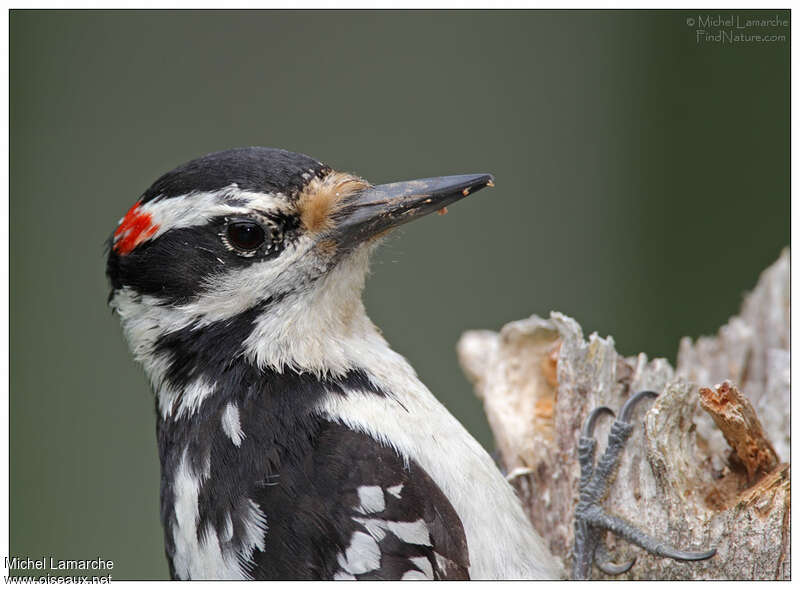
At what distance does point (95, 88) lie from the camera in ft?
17.9

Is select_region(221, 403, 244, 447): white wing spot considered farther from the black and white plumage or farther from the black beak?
the black beak

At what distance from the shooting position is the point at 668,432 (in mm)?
2465

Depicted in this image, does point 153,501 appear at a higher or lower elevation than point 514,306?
lower

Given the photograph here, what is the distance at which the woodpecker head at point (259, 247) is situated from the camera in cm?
231

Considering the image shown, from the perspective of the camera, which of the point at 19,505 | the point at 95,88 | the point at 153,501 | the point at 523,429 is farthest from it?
the point at 95,88

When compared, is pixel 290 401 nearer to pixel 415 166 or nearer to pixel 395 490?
pixel 395 490

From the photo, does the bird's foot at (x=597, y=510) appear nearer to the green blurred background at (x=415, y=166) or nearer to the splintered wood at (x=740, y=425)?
the splintered wood at (x=740, y=425)

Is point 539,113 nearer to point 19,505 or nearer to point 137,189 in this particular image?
point 137,189

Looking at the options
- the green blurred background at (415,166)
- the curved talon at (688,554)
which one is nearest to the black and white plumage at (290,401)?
the curved talon at (688,554)

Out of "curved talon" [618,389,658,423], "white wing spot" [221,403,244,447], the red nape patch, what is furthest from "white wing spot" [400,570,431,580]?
the red nape patch

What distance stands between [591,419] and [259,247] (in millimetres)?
1211

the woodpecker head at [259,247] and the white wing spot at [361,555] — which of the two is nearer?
the white wing spot at [361,555]

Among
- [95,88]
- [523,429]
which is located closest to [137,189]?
[95,88]

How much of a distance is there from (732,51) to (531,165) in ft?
5.44
